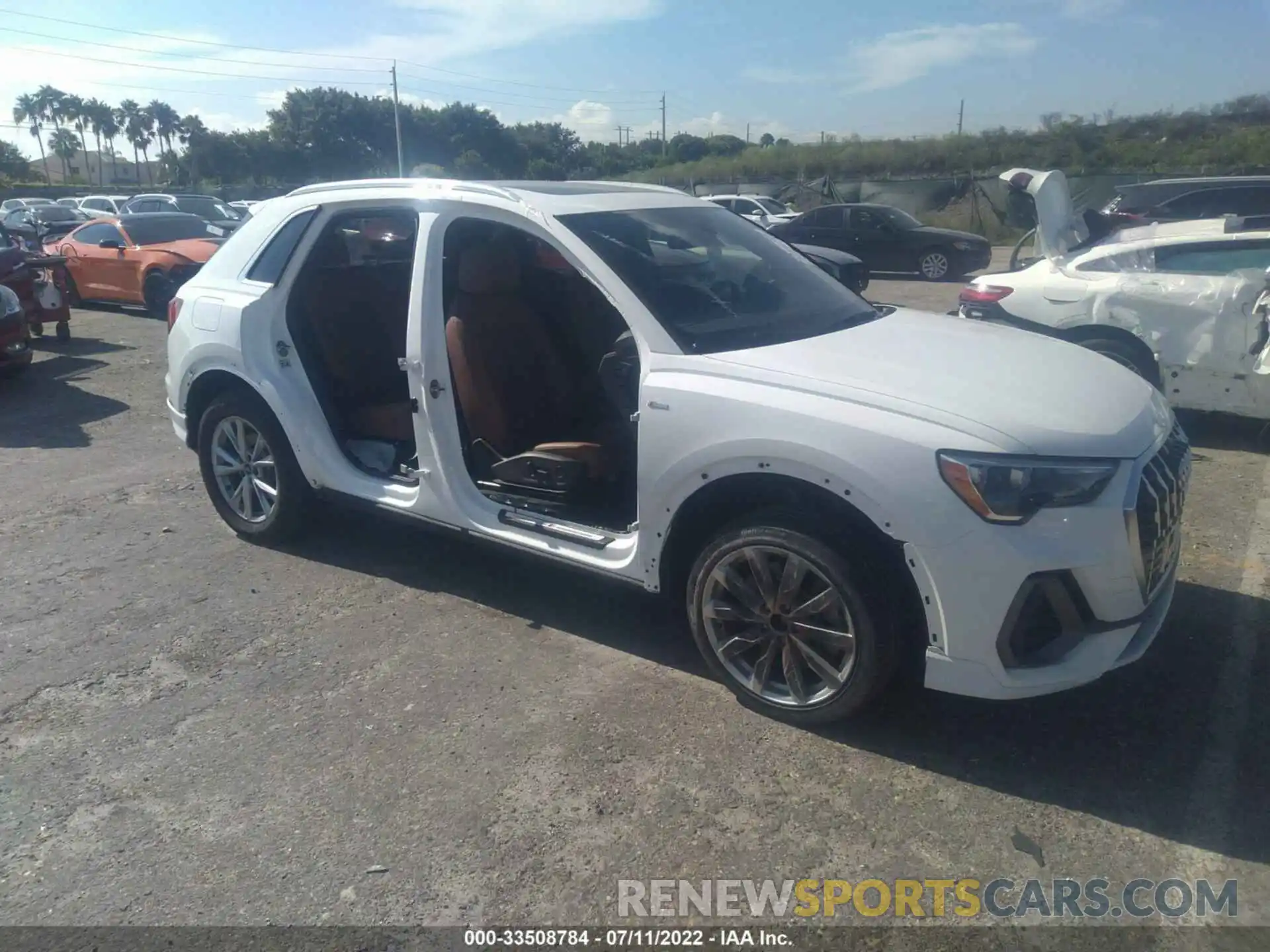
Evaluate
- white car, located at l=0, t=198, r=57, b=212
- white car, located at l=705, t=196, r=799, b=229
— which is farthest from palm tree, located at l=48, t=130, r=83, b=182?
white car, located at l=705, t=196, r=799, b=229

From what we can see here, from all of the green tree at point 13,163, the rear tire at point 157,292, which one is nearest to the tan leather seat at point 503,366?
the rear tire at point 157,292

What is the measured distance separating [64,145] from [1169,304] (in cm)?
11406

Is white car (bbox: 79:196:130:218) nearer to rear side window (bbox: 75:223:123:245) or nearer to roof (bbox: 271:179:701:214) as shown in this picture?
rear side window (bbox: 75:223:123:245)

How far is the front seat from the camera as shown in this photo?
13.9ft

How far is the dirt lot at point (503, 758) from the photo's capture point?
2832mm

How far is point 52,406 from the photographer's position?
9117 millimetres


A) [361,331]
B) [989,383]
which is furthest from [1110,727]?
[361,331]

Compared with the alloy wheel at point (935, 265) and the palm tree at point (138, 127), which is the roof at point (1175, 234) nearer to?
the alloy wheel at point (935, 265)

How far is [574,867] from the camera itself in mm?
2867

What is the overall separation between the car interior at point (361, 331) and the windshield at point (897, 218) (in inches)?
642

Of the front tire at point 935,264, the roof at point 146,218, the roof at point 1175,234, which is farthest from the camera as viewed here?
the front tire at point 935,264

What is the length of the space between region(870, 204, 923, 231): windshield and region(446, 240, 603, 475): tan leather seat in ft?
54.5

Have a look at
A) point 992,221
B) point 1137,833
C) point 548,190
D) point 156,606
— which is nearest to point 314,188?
point 548,190

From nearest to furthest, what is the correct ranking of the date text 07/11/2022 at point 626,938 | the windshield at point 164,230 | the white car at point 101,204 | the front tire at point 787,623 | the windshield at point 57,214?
the date text 07/11/2022 at point 626,938 → the front tire at point 787,623 → the windshield at point 164,230 → the windshield at point 57,214 → the white car at point 101,204
